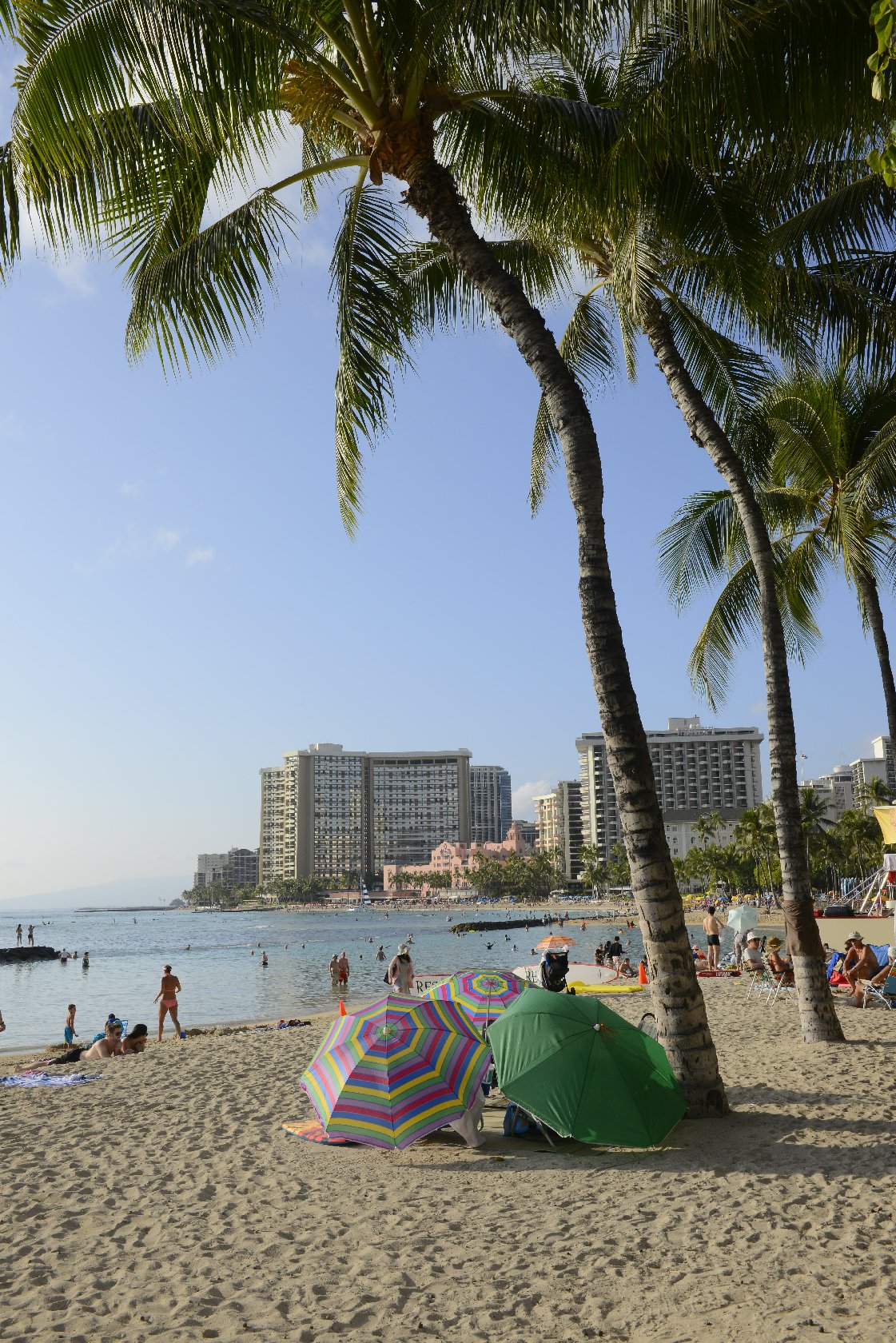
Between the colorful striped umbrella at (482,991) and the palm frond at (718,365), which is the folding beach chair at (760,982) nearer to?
the colorful striped umbrella at (482,991)

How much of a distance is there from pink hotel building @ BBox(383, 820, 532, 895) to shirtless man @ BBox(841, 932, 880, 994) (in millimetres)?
150202

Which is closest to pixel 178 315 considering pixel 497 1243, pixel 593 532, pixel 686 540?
pixel 593 532

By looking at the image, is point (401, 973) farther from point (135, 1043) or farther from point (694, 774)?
point (694, 774)

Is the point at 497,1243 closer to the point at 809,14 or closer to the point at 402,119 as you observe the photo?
the point at 809,14

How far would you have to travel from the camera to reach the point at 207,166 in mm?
7559

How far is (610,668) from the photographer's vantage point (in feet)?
23.7

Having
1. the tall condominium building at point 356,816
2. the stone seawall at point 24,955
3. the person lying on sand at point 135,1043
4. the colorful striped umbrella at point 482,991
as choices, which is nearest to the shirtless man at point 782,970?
the colorful striped umbrella at point 482,991

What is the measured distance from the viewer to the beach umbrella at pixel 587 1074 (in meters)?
6.34

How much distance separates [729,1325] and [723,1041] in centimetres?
738

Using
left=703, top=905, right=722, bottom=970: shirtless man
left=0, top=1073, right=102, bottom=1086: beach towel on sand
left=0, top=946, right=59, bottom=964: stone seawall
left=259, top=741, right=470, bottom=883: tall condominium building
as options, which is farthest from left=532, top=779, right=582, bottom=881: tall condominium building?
left=0, top=1073, right=102, bottom=1086: beach towel on sand

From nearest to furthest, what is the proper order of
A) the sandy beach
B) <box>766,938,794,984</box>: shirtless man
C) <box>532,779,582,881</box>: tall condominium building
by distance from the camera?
the sandy beach, <box>766,938,794,984</box>: shirtless man, <box>532,779,582,881</box>: tall condominium building

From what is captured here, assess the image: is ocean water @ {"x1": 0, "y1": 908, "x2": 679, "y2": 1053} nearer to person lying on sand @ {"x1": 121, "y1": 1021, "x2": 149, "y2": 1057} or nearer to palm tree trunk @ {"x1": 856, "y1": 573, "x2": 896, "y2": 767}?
person lying on sand @ {"x1": 121, "y1": 1021, "x2": 149, "y2": 1057}

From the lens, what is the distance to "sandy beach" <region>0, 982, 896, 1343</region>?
4.11m

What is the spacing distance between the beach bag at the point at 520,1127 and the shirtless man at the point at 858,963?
7.52 metres
